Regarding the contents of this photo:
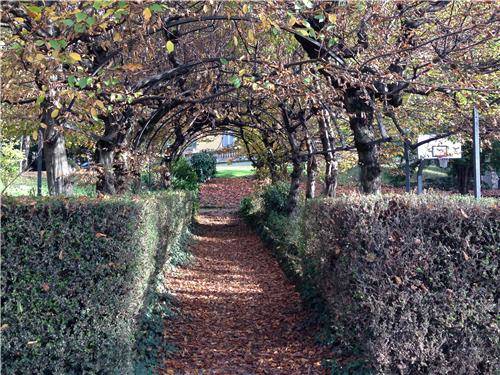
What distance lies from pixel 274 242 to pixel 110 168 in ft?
18.0

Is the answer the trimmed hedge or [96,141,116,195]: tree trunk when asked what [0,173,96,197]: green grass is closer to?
[96,141,116,195]: tree trunk

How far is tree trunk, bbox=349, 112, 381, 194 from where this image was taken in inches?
268

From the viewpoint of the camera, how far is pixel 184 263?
36.4 feet

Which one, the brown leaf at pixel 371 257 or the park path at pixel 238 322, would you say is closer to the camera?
the brown leaf at pixel 371 257

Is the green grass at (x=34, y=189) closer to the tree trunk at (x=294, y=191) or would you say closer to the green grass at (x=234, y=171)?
the tree trunk at (x=294, y=191)

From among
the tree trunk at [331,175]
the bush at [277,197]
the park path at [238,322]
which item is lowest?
the park path at [238,322]

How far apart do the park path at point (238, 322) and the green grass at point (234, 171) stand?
1086 inches

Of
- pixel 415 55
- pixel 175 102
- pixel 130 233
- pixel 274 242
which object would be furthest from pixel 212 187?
pixel 130 233

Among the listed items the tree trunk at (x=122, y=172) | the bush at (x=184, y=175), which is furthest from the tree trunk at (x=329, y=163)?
the bush at (x=184, y=175)

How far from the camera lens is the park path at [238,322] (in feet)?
17.4

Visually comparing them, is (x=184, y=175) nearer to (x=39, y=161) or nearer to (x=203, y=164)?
(x=203, y=164)

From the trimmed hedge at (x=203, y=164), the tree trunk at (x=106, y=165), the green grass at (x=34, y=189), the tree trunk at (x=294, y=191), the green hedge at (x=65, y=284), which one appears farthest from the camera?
the trimmed hedge at (x=203, y=164)

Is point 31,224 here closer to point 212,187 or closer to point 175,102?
point 175,102

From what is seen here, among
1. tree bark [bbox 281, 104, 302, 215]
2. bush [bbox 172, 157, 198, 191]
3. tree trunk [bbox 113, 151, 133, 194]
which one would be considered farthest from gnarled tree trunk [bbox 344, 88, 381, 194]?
bush [bbox 172, 157, 198, 191]
